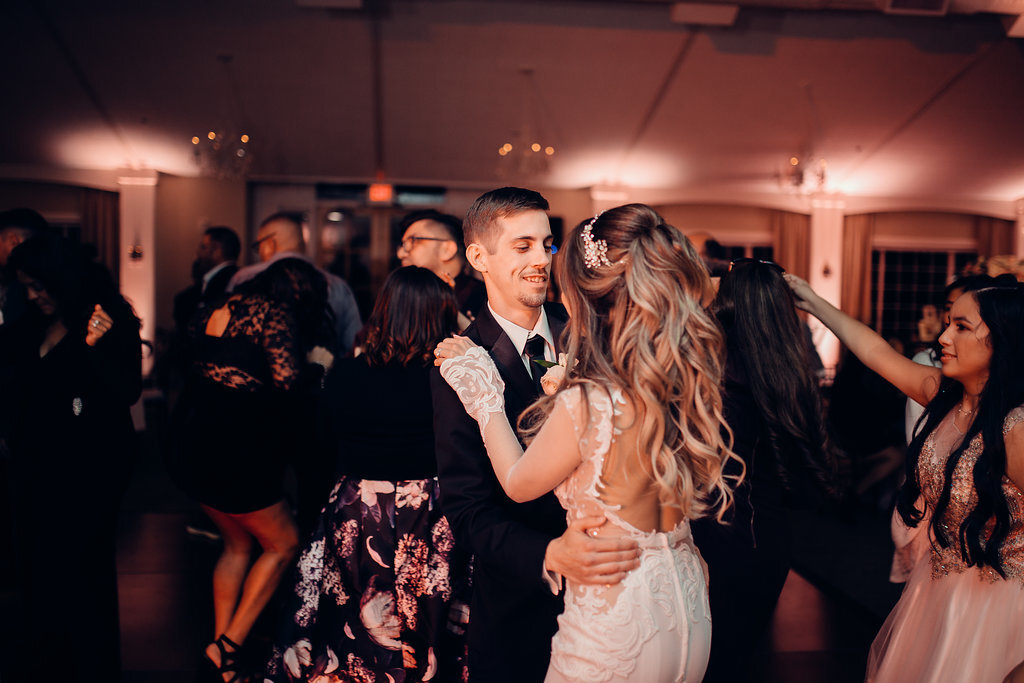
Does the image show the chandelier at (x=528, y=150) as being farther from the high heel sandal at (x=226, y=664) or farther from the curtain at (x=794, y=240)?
the high heel sandal at (x=226, y=664)

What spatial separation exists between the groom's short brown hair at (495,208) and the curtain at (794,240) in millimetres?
9406

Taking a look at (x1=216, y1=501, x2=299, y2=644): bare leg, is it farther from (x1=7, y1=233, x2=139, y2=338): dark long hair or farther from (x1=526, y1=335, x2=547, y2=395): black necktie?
(x1=526, y1=335, x2=547, y2=395): black necktie

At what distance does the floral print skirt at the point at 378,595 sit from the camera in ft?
6.91

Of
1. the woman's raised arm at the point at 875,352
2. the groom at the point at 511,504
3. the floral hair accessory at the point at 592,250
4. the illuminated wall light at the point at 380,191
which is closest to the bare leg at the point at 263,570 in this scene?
the groom at the point at 511,504

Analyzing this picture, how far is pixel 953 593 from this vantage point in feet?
5.79

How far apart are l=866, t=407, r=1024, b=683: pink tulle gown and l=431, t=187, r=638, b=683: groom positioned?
0.97 m

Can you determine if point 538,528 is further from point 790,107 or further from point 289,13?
Answer: point 790,107

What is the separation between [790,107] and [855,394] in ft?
13.9

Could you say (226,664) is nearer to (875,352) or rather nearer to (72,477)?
(72,477)

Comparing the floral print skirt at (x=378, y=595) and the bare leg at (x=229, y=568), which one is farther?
the bare leg at (x=229, y=568)

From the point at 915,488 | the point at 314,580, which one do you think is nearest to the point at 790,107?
the point at 915,488

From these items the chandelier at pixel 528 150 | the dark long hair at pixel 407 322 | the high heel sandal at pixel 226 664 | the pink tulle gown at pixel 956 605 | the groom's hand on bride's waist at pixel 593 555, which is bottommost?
the high heel sandal at pixel 226 664

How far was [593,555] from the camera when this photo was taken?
48.5 inches

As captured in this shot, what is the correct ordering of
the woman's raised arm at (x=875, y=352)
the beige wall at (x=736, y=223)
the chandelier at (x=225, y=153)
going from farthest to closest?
the beige wall at (x=736, y=223) < the chandelier at (x=225, y=153) < the woman's raised arm at (x=875, y=352)
